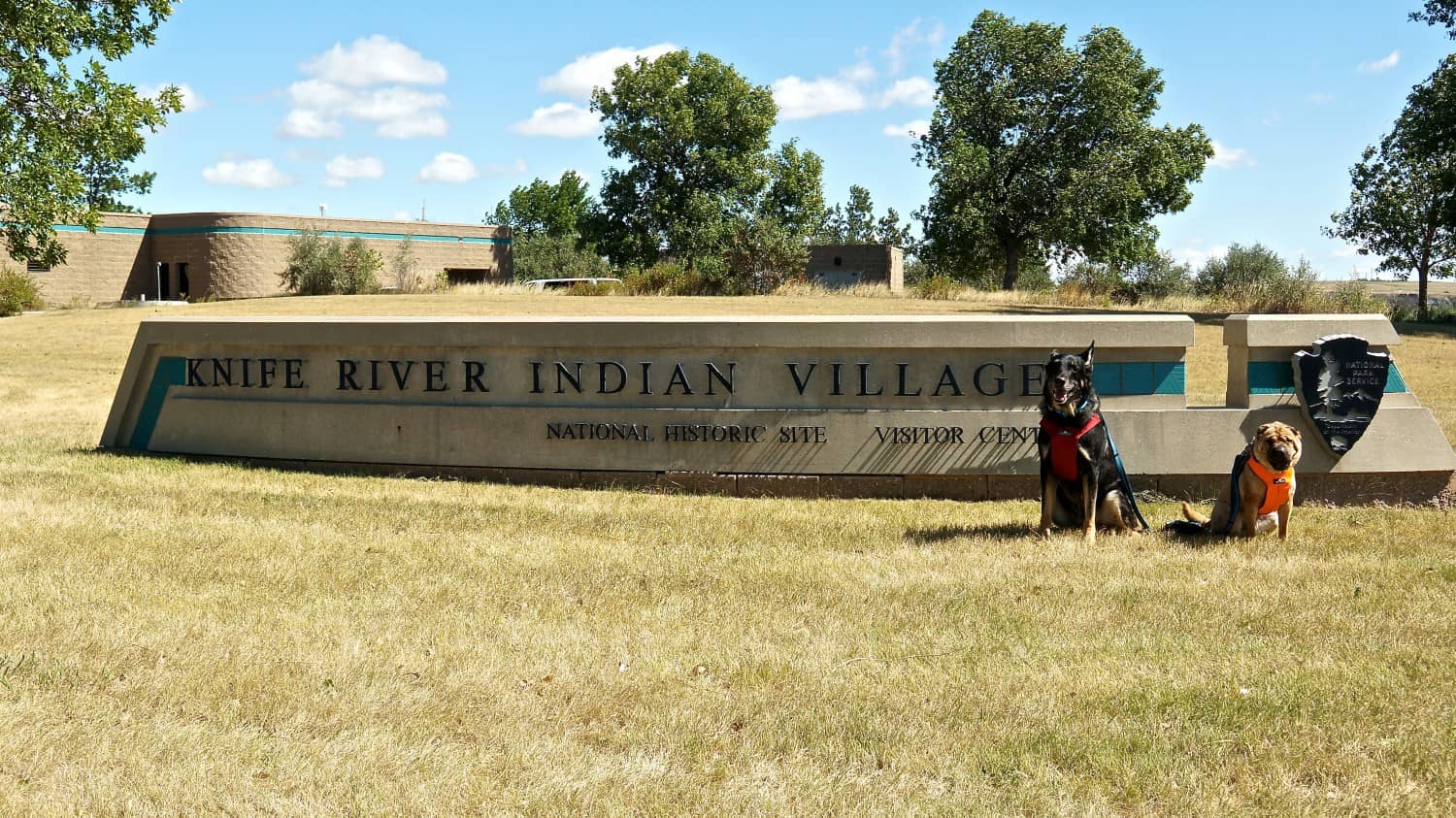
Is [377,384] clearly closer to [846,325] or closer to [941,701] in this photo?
[846,325]

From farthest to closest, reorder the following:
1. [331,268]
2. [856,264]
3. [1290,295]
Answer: [856,264]
[331,268]
[1290,295]

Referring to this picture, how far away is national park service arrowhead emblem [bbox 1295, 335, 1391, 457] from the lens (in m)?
9.63

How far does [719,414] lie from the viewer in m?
10.2

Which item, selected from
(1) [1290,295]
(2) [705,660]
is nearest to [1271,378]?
(2) [705,660]

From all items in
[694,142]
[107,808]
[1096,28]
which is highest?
[1096,28]

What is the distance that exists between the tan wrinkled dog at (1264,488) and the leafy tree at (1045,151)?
3794 centimetres

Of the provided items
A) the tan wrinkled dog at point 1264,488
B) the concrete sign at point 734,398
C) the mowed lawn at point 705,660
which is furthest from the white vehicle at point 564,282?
the tan wrinkled dog at point 1264,488

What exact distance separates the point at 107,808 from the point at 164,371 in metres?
8.62

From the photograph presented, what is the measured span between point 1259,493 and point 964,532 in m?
1.86

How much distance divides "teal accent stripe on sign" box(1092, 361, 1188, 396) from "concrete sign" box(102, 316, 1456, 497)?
0.04 ft

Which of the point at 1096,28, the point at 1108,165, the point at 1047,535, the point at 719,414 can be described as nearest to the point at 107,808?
the point at 1047,535

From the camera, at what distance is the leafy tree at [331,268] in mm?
39594

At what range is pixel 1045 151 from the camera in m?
46.9

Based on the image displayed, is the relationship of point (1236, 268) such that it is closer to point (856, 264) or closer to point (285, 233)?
point (856, 264)
